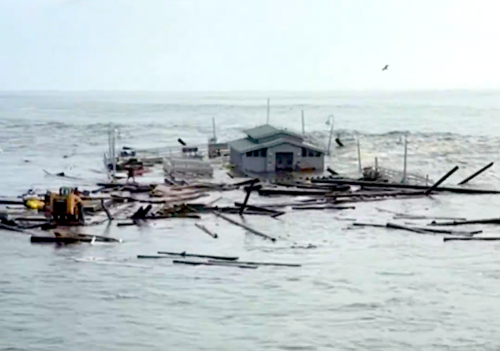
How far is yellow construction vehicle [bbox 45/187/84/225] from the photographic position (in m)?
35.8

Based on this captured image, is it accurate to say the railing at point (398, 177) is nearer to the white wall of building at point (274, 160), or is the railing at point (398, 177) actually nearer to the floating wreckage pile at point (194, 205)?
the floating wreckage pile at point (194, 205)

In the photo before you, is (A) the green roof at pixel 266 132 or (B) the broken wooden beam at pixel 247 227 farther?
(A) the green roof at pixel 266 132

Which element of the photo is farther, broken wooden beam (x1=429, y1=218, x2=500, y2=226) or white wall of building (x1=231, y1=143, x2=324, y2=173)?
white wall of building (x1=231, y1=143, x2=324, y2=173)

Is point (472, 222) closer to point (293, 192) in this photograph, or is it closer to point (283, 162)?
point (293, 192)

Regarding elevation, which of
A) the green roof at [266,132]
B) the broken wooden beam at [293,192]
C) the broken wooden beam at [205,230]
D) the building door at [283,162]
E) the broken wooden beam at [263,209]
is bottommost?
the broken wooden beam at [205,230]

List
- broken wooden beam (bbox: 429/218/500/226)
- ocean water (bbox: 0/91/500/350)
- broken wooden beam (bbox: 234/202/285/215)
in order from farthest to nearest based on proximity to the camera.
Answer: broken wooden beam (bbox: 234/202/285/215) → broken wooden beam (bbox: 429/218/500/226) → ocean water (bbox: 0/91/500/350)

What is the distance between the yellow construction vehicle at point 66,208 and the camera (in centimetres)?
3575

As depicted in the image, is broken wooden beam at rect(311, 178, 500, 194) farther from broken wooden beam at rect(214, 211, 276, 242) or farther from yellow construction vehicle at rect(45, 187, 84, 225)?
yellow construction vehicle at rect(45, 187, 84, 225)

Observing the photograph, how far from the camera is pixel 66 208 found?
117ft

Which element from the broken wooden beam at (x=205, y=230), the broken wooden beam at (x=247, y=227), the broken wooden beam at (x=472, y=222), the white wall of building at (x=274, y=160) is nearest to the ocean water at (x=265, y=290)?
the broken wooden beam at (x=205, y=230)

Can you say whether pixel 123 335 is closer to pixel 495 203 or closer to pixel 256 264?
pixel 256 264

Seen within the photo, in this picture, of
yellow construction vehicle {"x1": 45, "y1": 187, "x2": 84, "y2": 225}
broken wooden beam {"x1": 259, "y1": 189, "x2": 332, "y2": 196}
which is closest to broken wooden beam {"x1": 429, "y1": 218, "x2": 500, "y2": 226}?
broken wooden beam {"x1": 259, "y1": 189, "x2": 332, "y2": 196}

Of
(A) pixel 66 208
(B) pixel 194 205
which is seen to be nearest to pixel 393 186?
(B) pixel 194 205

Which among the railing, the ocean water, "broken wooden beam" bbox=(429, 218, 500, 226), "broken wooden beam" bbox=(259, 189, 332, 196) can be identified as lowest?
the ocean water
